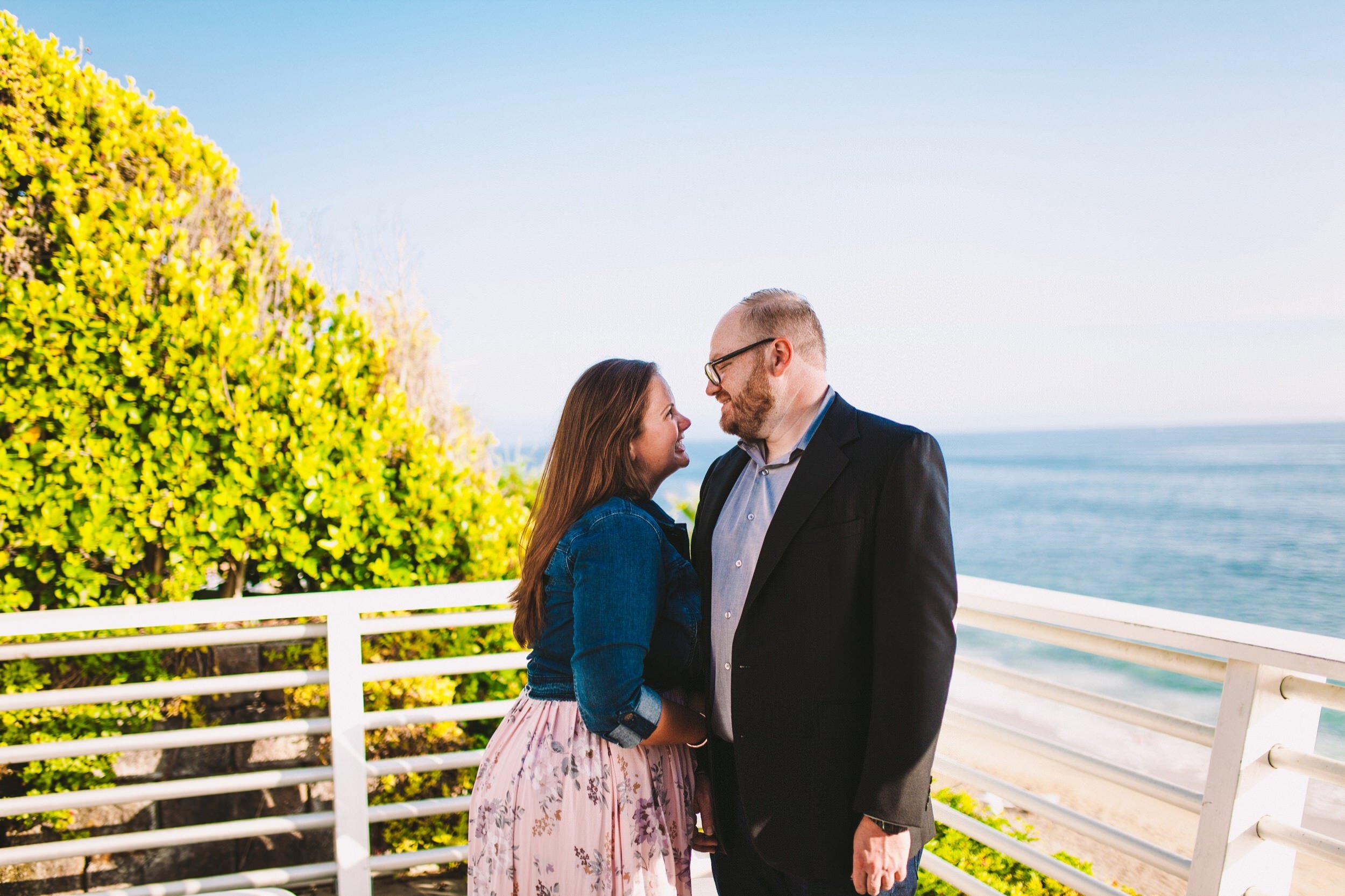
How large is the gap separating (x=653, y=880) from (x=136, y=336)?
9.12ft

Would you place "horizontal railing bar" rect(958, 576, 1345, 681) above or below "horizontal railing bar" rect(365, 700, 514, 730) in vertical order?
above

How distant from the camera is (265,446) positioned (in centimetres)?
313

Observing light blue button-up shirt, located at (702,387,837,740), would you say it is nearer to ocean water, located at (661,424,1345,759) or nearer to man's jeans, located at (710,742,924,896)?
man's jeans, located at (710,742,924,896)

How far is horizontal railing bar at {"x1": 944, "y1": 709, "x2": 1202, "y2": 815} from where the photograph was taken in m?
1.86

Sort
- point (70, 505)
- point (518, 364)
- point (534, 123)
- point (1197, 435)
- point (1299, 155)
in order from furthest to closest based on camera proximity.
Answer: point (1197, 435)
point (518, 364)
point (534, 123)
point (1299, 155)
point (70, 505)

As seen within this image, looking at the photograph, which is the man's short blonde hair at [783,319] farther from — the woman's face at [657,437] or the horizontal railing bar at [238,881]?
the horizontal railing bar at [238,881]

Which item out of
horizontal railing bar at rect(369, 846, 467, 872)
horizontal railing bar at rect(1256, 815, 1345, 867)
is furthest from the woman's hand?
horizontal railing bar at rect(369, 846, 467, 872)

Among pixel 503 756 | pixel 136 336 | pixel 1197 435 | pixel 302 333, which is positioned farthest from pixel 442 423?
pixel 1197 435

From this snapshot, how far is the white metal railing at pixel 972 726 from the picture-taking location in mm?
1713

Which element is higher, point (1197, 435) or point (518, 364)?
point (518, 364)

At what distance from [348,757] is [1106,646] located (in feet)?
7.52

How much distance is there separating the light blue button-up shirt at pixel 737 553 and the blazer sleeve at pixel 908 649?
272mm

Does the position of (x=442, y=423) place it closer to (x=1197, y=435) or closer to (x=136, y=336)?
(x=136, y=336)

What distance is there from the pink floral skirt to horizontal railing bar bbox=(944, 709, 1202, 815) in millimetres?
1073
